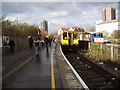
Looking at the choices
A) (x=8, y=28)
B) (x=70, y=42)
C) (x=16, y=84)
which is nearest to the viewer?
(x=16, y=84)

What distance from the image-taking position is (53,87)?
18.6 feet

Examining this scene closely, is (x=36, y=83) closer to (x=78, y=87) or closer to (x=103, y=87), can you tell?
(x=78, y=87)

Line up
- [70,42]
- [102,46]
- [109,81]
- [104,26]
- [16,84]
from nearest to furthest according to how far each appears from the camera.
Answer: [16,84] → [109,81] → [102,46] → [70,42] → [104,26]

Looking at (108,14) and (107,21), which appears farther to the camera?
(108,14)

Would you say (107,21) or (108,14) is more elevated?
(108,14)

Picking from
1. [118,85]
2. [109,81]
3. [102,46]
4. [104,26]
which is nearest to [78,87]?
[118,85]

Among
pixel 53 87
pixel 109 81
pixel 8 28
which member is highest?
pixel 8 28

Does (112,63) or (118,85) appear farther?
(112,63)

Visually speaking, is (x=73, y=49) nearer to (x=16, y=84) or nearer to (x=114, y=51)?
(x=114, y=51)

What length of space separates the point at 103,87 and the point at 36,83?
3.20 m

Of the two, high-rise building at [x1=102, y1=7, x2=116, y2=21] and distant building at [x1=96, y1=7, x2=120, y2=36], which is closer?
distant building at [x1=96, y1=7, x2=120, y2=36]

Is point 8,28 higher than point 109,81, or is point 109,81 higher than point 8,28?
point 8,28

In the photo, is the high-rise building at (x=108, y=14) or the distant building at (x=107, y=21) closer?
the distant building at (x=107, y=21)

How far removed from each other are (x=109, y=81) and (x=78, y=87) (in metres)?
3.27
